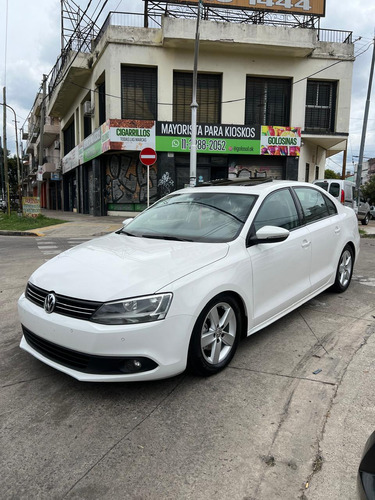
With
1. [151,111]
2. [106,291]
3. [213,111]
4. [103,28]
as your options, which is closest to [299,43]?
[213,111]

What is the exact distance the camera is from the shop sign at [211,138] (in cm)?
1844

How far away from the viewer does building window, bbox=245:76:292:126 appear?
64.5ft

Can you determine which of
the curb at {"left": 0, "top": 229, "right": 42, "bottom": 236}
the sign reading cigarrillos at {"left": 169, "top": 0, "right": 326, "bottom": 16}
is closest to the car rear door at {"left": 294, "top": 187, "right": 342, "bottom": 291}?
the curb at {"left": 0, "top": 229, "right": 42, "bottom": 236}

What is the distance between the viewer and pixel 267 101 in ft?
64.8

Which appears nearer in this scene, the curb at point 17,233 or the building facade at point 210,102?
the curb at point 17,233

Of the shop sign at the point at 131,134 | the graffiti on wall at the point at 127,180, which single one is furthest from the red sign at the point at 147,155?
the graffiti on wall at the point at 127,180

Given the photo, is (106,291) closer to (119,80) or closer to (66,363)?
(66,363)

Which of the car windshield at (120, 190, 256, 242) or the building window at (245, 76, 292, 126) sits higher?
the building window at (245, 76, 292, 126)

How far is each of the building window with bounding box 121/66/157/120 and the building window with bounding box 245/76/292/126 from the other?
4795 millimetres

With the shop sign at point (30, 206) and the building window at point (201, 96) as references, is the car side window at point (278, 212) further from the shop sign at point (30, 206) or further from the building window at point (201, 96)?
the shop sign at point (30, 206)

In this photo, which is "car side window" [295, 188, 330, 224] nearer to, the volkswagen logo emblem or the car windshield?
the car windshield

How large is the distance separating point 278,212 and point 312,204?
0.84 meters

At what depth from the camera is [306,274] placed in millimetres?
4203

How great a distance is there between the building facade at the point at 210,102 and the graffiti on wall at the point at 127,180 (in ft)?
0.17
